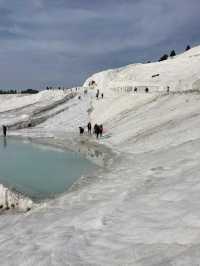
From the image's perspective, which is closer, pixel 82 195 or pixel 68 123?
pixel 82 195

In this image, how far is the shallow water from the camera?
25.1 m

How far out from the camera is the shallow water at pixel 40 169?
2507 centimetres

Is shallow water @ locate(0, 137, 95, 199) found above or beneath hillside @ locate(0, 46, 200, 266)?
beneath

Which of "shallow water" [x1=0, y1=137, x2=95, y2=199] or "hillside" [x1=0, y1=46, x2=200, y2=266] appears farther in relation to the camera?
"shallow water" [x1=0, y1=137, x2=95, y2=199]

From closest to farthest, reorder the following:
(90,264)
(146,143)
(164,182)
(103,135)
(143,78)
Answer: (90,264), (164,182), (146,143), (103,135), (143,78)

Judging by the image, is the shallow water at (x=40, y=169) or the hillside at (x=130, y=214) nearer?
the hillside at (x=130, y=214)

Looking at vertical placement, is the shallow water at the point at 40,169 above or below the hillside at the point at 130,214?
below

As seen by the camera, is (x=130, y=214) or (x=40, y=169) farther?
(x=40, y=169)

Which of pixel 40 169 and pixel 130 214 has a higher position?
pixel 130 214

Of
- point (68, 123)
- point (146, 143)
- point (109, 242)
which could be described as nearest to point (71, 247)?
point (109, 242)

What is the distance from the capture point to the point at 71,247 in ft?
44.6

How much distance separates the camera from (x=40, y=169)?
32250mm

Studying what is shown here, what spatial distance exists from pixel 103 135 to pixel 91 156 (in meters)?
12.0

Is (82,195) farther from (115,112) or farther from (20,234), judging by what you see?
(115,112)
